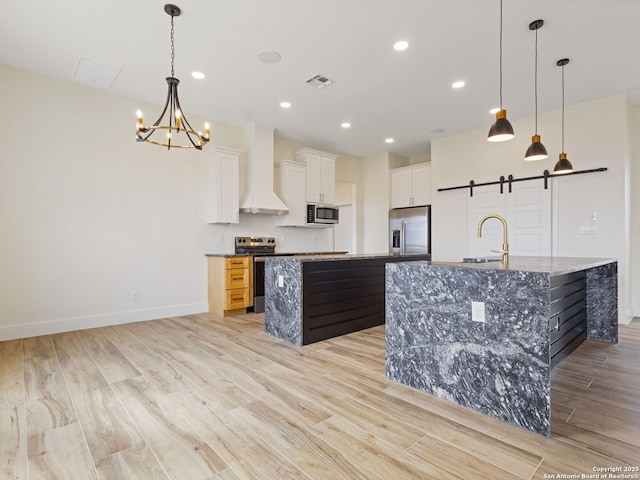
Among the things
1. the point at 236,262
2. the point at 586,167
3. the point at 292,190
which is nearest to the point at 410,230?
the point at 292,190

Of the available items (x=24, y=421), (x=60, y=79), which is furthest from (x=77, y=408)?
(x=60, y=79)

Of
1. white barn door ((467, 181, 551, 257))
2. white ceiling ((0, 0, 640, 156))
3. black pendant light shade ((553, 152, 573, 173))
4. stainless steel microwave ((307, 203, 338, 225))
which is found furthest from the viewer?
stainless steel microwave ((307, 203, 338, 225))

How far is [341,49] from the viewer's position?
11.3 feet

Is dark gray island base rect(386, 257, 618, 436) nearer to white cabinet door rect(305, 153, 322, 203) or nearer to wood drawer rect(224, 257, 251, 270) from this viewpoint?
wood drawer rect(224, 257, 251, 270)

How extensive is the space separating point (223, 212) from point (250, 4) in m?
2.98

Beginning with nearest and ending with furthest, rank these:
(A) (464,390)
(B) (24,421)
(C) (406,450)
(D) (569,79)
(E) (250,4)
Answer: (C) (406,450)
(B) (24,421)
(A) (464,390)
(E) (250,4)
(D) (569,79)

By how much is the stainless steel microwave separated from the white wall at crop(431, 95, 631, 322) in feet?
8.79

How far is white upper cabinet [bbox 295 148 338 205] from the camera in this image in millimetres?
6402

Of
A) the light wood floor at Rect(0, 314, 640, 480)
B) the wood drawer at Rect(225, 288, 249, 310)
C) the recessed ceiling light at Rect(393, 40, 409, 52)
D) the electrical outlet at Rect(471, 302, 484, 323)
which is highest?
the recessed ceiling light at Rect(393, 40, 409, 52)

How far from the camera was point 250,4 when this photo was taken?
278 centimetres

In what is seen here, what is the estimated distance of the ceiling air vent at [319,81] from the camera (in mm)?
4016

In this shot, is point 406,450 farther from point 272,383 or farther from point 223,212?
point 223,212

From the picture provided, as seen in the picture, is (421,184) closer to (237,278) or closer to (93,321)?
(237,278)

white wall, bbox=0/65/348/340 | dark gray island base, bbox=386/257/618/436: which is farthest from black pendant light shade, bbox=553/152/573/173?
white wall, bbox=0/65/348/340
